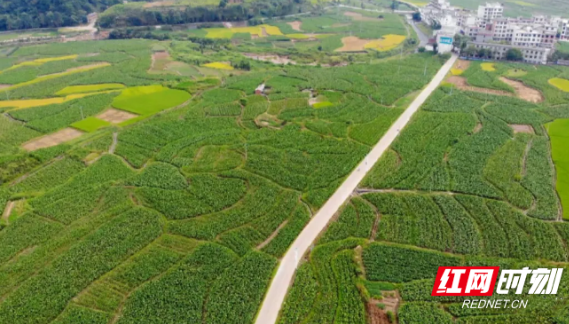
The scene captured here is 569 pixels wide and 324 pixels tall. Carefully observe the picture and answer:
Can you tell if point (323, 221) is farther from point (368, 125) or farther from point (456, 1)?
point (456, 1)

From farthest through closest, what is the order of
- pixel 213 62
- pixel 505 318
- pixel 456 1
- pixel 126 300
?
pixel 456 1, pixel 213 62, pixel 126 300, pixel 505 318

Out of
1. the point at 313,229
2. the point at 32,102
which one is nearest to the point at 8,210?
the point at 313,229

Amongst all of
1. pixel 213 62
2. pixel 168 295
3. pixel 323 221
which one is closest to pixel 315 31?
pixel 213 62

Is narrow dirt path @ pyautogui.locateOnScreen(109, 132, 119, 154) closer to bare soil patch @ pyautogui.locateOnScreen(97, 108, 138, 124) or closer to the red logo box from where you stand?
bare soil patch @ pyautogui.locateOnScreen(97, 108, 138, 124)

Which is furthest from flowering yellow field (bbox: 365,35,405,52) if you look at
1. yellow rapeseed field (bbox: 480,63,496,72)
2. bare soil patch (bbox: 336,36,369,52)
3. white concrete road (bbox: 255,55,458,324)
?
white concrete road (bbox: 255,55,458,324)

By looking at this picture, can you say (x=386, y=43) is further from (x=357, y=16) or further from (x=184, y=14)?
(x=184, y=14)
